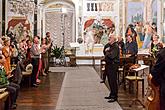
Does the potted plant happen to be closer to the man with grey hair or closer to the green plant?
the green plant

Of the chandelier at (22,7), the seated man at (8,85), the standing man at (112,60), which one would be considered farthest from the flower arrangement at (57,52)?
the seated man at (8,85)

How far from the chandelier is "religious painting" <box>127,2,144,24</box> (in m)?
5.18

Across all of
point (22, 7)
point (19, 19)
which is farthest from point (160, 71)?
point (19, 19)

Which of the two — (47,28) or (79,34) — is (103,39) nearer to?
(79,34)

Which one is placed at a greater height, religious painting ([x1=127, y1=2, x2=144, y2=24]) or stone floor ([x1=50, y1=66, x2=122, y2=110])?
religious painting ([x1=127, y1=2, x2=144, y2=24])

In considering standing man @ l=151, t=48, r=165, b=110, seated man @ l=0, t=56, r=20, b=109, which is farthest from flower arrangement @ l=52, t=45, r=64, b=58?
standing man @ l=151, t=48, r=165, b=110

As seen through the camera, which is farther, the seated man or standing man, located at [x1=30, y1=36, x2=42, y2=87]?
standing man, located at [x1=30, y1=36, x2=42, y2=87]

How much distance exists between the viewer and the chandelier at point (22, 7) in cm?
1967

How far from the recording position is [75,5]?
21578 millimetres

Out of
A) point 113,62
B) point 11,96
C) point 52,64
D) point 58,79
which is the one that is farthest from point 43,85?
point 52,64

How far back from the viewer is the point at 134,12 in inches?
837

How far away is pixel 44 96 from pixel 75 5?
1232cm

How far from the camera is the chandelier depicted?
64.5ft

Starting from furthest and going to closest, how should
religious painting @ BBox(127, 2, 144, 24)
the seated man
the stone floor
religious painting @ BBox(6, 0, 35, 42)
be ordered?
religious painting @ BBox(127, 2, 144, 24)
religious painting @ BBox(6, 0, 35, 42)
the stone floor
the seated man
